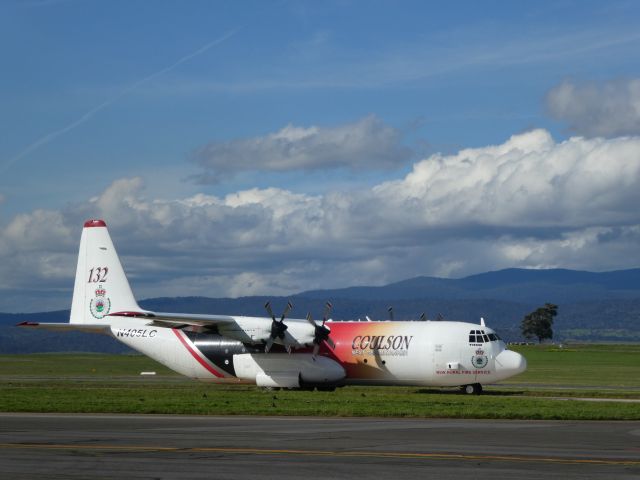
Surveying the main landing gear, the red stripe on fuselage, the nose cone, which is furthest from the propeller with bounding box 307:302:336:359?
the nose cone

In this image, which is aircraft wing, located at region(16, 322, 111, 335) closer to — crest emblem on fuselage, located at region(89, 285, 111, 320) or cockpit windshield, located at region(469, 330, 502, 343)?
crest emblem on fuselage, located at region(89, 285, 111, 320)

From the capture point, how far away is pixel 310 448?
84.6 ft

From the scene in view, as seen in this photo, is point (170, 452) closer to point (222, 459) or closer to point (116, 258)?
point (222, 459)

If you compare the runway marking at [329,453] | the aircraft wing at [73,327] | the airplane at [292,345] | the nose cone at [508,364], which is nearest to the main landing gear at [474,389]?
the airplane at [292,345]

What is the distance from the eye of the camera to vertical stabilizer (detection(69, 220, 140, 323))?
63.2 meters

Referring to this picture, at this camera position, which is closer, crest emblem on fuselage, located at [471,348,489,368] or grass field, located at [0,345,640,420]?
grass field, located at [0,345,640,420]

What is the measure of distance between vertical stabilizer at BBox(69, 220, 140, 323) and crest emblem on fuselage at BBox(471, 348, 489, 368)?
21.1 metres

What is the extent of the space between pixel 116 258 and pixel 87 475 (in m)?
44.7

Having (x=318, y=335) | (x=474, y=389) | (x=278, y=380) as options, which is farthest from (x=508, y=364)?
(x=278, y=380)

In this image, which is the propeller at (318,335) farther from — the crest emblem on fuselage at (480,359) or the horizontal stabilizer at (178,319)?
the crest emblem on fuselage at (480,359)

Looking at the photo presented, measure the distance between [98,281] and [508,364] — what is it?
24.7 meters

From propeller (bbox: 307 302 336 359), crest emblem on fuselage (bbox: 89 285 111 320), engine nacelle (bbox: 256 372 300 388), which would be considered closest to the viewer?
propeller (bbox: 307 302 336 359)

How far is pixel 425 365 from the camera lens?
55.3 m

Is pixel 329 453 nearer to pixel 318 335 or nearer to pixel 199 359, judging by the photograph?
pixel 318 335
